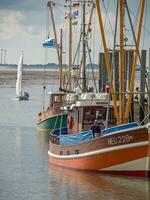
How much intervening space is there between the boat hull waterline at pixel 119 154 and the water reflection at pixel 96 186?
38cm

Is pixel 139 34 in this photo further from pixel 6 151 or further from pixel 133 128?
pixel 6 151

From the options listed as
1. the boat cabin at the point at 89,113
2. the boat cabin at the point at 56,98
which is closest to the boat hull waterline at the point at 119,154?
the boat cabin at the point at 89,113

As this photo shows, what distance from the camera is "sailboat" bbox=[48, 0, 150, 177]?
108 ft

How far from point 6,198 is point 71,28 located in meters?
33.7

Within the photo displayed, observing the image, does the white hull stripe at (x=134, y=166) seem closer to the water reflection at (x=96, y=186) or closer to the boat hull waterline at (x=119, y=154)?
the boat hull waterline at (x=119, y=154)

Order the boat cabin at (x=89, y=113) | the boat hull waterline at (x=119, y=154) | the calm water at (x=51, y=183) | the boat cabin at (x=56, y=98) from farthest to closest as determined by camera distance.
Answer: the boat cabin at (x=56, y=98) < the boat cabin at (x=89, y=113) < the boat hull waterline at (x=119, y=154) < the calm water at (x=51, y=183)

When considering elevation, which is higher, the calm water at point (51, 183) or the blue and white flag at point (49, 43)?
the blue and white flag at point (49, 43)

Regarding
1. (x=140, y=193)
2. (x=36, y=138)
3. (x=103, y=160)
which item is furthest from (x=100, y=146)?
(x=36, y=138)

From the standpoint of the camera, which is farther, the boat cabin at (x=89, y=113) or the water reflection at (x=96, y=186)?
the boat cabin at (x=89, y=113)

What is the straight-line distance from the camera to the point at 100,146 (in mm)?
33688

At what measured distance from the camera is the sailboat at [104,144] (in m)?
32.8

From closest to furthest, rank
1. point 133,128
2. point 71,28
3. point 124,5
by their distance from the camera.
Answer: point 133,128 → point 124,5 → point 71,28

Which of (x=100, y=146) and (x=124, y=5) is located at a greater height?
(x=124, y=5)

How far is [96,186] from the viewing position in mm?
33125
